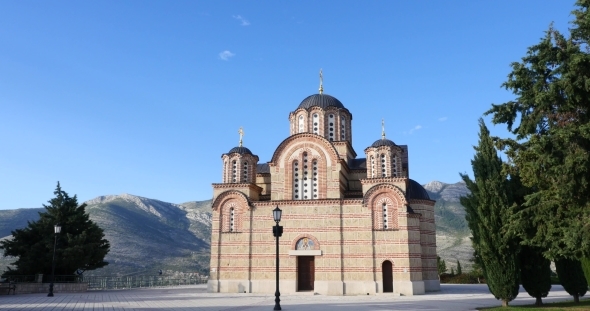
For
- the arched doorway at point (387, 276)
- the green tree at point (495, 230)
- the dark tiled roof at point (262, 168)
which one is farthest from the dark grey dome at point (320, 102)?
the green tree at point (495, 230)

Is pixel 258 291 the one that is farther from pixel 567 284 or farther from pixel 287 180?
pixel 567 284

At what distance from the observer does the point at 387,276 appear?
82.6 ft

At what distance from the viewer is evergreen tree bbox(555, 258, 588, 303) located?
54.6 ft

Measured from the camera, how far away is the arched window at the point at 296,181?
2703 cm

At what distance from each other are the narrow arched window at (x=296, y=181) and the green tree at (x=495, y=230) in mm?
12090

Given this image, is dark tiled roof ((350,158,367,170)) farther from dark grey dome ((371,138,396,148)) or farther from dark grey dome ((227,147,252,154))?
dark grey dome ((227,147,252,154))

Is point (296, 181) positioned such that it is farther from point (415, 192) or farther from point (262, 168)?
point (415, 192)

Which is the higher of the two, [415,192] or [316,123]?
[316,123]

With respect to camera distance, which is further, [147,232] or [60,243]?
[147,232]

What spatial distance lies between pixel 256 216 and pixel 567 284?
53.1 ft

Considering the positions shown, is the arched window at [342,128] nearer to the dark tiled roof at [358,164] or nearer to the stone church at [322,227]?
the dark tiled roof at [358,164]

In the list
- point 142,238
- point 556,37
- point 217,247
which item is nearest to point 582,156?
point 556,37

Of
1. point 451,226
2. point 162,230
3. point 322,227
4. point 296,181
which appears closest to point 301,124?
point 296,181

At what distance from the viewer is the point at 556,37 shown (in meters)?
13.7
